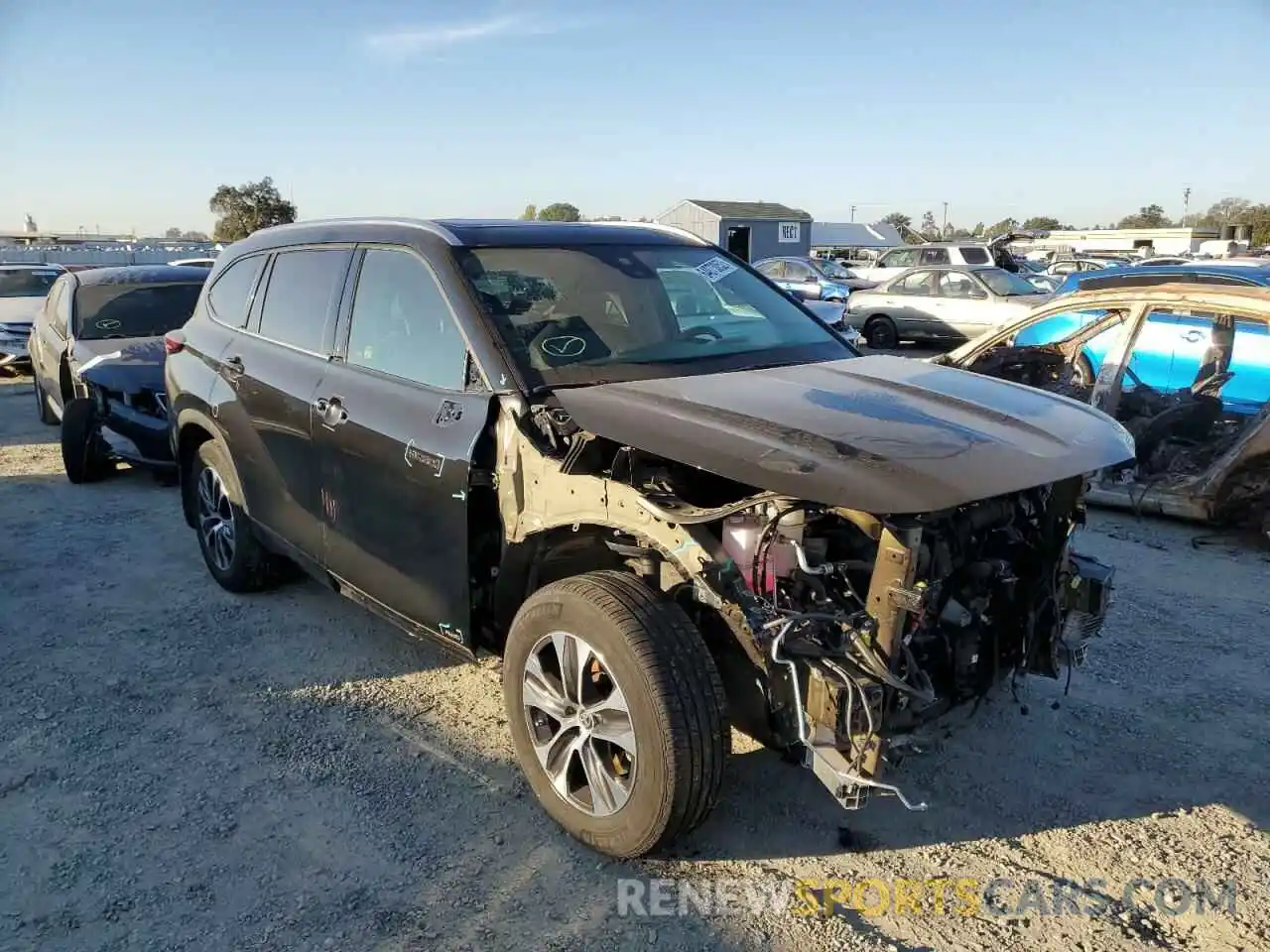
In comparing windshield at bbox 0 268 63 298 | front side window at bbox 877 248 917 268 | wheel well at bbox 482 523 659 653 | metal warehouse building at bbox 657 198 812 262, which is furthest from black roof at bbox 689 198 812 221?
wheel well at bbox 482 523 659 653

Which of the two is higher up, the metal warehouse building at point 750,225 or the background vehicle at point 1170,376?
the metal warehouse building at point 750,225

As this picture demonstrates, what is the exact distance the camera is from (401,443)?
11.2 ft

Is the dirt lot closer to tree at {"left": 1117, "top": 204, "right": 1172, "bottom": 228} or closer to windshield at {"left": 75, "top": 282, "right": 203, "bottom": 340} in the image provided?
windshield at {"left": 75, "top": 282, "right": 203, "bottom": 340}

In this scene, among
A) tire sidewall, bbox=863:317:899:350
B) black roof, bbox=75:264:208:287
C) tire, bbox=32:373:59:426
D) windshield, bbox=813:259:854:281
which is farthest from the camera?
windshield, bbox=813:259:854:281

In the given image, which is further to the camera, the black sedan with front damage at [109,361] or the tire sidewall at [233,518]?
the black sedan with front damage at [109,361]

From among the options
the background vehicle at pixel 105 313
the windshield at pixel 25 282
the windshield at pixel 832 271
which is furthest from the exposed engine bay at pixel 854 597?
the windshield at pixel 832 271

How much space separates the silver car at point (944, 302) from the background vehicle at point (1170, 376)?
8226mm

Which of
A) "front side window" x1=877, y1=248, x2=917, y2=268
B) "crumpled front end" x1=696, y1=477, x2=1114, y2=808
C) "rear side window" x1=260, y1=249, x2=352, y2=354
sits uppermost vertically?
"front side window" x1=877, y1=248, x2=917, y2=268

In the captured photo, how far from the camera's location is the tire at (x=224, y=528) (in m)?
4.86

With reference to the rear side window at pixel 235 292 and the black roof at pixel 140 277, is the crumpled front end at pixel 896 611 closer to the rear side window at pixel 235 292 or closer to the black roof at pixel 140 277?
the rear side window at pixel 235 292

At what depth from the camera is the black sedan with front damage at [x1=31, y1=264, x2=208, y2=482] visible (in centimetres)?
734

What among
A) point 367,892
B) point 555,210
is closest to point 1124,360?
point 367,892

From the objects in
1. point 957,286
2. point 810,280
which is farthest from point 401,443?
point 810,280

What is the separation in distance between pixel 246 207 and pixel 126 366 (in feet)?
140
